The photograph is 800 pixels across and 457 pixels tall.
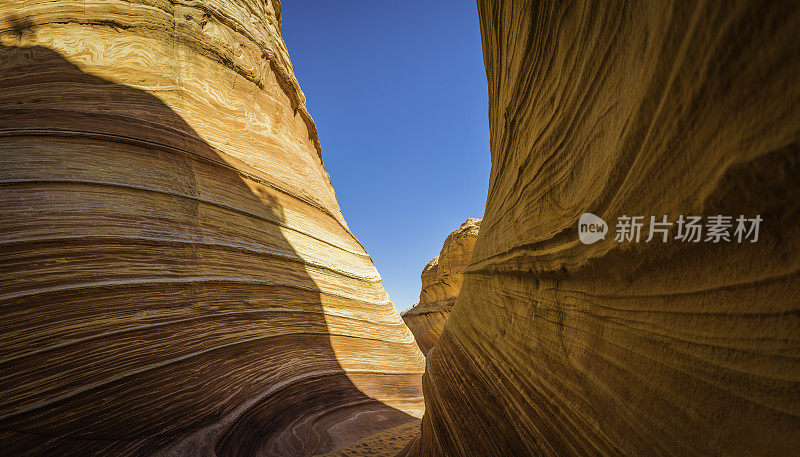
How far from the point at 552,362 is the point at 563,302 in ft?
0.41

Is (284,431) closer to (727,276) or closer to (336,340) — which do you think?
(336,340)

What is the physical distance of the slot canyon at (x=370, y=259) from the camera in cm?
34

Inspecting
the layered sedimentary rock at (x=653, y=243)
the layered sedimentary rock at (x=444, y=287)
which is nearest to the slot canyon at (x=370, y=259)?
the layered sedimentary rock at (x=653, y=243)

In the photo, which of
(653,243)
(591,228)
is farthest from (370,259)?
(653,243)

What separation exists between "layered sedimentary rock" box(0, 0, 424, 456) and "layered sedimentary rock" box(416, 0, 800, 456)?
47.2 inches

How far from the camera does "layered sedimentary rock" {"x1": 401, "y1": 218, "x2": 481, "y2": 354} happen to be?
297 inches

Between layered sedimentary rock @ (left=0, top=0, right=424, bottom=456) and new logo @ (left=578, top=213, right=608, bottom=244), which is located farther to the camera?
layered sedimentary rock @ (left=0, top=0, right=424, bottom=456)

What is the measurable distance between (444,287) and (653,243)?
26.8ft

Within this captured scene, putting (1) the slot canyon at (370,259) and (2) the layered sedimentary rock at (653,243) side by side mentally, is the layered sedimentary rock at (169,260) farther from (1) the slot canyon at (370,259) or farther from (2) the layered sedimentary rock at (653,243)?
(2) the layered sedimentary rock at (653,243)

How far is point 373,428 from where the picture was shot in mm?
1854

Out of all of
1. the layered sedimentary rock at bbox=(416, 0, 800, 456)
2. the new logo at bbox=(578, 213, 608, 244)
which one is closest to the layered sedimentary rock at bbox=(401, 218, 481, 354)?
the layered sedimentary rock at bbox=(416, 0, 800, 456)

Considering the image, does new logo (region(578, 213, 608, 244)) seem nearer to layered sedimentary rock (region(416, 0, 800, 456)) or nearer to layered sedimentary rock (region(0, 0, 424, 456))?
layered sedimentary rock (region(416, 0, 800, 456))

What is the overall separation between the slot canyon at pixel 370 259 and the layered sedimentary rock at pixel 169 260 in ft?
0.03

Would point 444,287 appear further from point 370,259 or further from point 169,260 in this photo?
point 169,260
